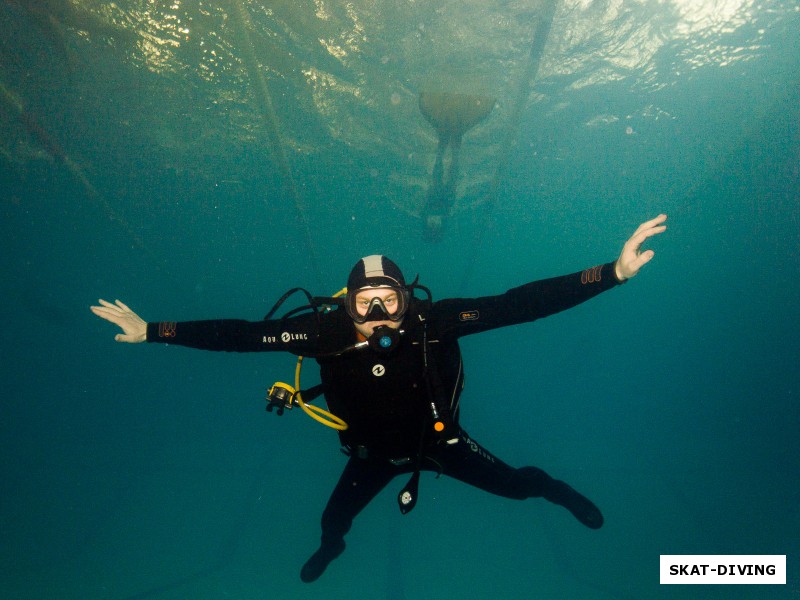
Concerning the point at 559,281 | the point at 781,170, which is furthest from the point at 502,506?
the point at 781,170

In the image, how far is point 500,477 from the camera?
15.1 feet

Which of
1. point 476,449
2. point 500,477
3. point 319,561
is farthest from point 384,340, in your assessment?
point 319,561

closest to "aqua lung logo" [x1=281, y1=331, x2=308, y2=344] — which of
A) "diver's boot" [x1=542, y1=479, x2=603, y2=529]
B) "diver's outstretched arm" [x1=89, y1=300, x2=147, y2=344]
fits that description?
"diver's outstretched arm" [x1=89, y1=300, x2=147, y2=344]

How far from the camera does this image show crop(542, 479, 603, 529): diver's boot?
4.78 m

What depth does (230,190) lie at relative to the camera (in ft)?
59.4

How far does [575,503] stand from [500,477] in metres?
1.12

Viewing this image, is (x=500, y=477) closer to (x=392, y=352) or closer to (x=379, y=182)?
(x=392, y=352)

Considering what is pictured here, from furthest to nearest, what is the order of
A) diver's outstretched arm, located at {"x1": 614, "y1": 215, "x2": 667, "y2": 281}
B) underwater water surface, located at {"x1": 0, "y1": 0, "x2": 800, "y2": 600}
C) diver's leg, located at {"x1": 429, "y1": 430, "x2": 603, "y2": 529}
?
underwater water surface, located at {"x1": 0, "y1": 0, "x2": 800, "y2": 600} → diver's leg, located at {"x1": 429, "y1": 430, "x2": 603, "y2": 529} → diver's outstretched arm, located at {"x1": 614, "y1": 215, "x2": 667, "y2": 281}

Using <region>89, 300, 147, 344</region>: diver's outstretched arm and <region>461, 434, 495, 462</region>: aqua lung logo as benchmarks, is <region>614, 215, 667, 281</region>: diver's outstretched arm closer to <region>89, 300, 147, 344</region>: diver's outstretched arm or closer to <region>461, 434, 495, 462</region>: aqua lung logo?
<region>461, 434, 495, 462</region>: aqua lung logo

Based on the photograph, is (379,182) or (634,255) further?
(379,182)

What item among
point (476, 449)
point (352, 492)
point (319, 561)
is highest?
point (476, 449)

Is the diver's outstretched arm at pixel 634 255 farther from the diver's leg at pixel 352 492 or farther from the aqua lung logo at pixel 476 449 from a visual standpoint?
the diver's leg at pixel 352 492

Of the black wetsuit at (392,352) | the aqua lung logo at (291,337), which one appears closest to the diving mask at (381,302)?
the black wetsuit at (392,352)

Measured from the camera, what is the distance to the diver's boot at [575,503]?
15.7 ft
